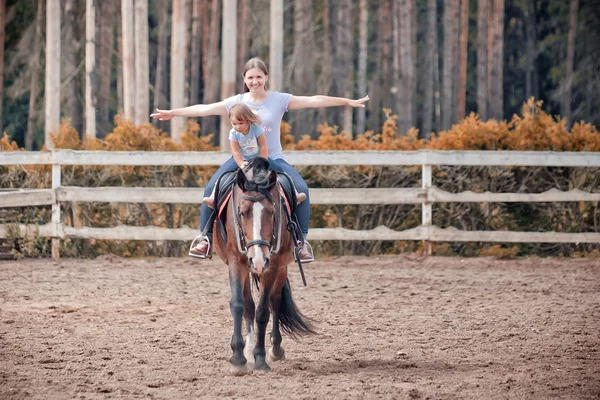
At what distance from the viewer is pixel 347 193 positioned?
13.3 meters

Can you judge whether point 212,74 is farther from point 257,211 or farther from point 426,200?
point 257,211

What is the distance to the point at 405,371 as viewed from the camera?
259 inches

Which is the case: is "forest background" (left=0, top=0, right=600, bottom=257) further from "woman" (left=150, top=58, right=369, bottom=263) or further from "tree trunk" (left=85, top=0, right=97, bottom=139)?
"woman" (left=150, top=58, right=369, bottom=263)

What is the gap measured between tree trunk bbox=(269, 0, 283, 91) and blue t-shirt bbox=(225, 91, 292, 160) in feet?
48.0

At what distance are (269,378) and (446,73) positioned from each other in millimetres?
31648

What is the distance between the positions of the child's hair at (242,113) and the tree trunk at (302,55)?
25375 mm

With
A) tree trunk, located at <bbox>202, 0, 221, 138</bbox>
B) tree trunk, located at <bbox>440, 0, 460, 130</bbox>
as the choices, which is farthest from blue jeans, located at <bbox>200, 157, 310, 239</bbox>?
tree trunk, located at <bbox>440, 0, 460, 130</bbox>

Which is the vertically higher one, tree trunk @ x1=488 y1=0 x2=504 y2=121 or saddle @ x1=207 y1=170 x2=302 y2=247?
tree trunk @ x1=488 y1=0 x2=504 y2=121

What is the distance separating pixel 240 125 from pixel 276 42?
50.6 feet

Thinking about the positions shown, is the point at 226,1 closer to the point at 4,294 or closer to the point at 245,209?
the point at 4,294

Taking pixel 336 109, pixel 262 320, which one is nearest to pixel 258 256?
pixel 262 320

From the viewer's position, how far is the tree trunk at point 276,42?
21484 mm

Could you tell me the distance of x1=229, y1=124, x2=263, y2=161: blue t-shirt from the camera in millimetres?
6750

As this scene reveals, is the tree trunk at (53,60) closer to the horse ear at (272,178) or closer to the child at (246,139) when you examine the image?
the child at (246,139)
